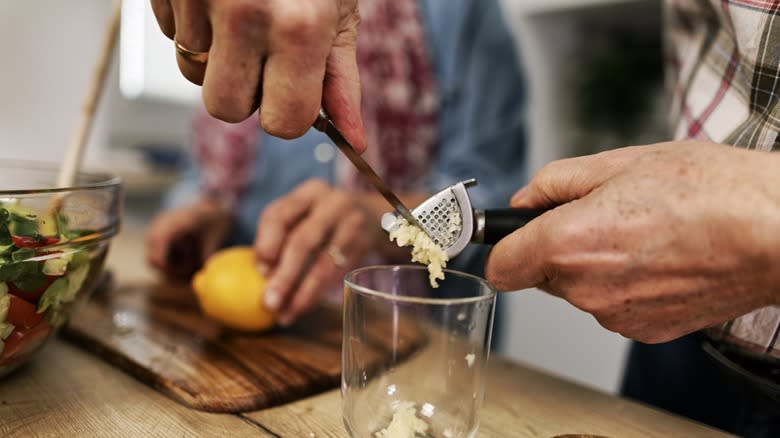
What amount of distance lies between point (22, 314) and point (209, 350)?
0.66 ft

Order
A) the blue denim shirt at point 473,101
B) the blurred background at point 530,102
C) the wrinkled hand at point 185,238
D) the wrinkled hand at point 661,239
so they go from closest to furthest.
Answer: the wrinkled hand at point 661,239 < the wrinkled hand at point 185,238 < the blue denim shirt at point 473,101 < the blurred background at point 530,102

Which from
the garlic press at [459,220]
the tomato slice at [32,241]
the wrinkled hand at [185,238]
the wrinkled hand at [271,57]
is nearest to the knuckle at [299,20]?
the wrinkled hand at [271,57]

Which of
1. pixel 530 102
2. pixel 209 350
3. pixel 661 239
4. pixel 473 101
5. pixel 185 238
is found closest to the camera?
pixel 661 239

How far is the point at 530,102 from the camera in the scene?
146cm

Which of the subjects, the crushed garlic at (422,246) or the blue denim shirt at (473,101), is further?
the blue denim shirt at (473,101)

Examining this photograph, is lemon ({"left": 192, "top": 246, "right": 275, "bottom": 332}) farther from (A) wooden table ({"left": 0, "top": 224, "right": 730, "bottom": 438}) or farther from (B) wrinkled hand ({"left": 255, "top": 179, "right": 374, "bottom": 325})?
(A) wooden table ({"left": 0, "top": 224, "right": 730, "bottom": 438})

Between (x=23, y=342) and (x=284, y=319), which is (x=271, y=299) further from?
(x=23, y=342)

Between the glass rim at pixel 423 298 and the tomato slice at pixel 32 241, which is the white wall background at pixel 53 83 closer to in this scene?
the tomato slice at pixel 32 241

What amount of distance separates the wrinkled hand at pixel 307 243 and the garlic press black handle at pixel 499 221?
30cm

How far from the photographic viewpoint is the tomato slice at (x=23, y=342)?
0.45 m

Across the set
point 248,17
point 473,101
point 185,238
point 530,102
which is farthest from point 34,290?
point 530,102

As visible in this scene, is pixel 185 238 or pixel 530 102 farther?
pixel 530 102

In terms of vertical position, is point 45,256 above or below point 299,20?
below

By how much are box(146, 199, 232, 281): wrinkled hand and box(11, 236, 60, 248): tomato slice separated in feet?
1.43
